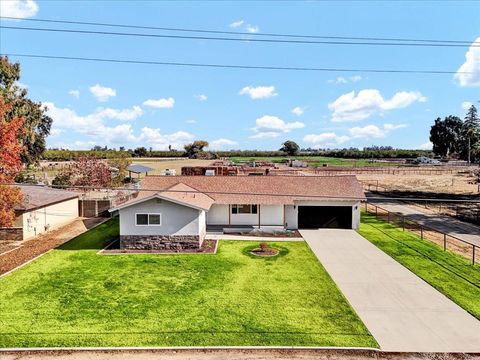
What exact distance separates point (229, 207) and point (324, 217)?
8.44 metres

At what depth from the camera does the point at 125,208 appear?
80.7ft

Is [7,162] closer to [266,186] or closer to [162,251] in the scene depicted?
[162,251]

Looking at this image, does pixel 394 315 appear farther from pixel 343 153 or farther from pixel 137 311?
pixel 343 153

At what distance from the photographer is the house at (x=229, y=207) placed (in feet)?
81.0

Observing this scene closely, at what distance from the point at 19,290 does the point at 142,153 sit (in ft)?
430

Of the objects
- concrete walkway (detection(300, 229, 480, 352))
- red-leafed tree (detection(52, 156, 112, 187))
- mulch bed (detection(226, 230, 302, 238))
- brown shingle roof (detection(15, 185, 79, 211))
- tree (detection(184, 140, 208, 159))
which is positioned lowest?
concrete walkway (detection(300, 229, 480, 352))

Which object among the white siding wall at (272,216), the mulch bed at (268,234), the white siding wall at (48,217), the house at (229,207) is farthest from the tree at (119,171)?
the mulch bed at (268,234)

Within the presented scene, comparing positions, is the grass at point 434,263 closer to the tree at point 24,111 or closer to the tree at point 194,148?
the tree at point 24,111

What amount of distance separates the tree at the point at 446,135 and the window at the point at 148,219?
14637 centimetres

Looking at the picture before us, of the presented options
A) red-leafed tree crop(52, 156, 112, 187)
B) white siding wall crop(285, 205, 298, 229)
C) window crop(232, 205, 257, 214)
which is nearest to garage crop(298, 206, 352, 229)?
white siding wall crop(285, 205, 298, 229)

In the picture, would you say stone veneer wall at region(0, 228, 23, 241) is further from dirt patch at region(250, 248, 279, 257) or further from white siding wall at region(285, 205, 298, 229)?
white siding wall at region(285, 205, 298, 229)

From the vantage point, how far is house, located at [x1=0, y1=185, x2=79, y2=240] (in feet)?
88.6

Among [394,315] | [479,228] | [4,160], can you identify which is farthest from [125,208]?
[479,228]

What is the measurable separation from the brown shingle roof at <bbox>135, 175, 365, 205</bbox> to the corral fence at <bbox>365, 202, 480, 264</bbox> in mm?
5872
